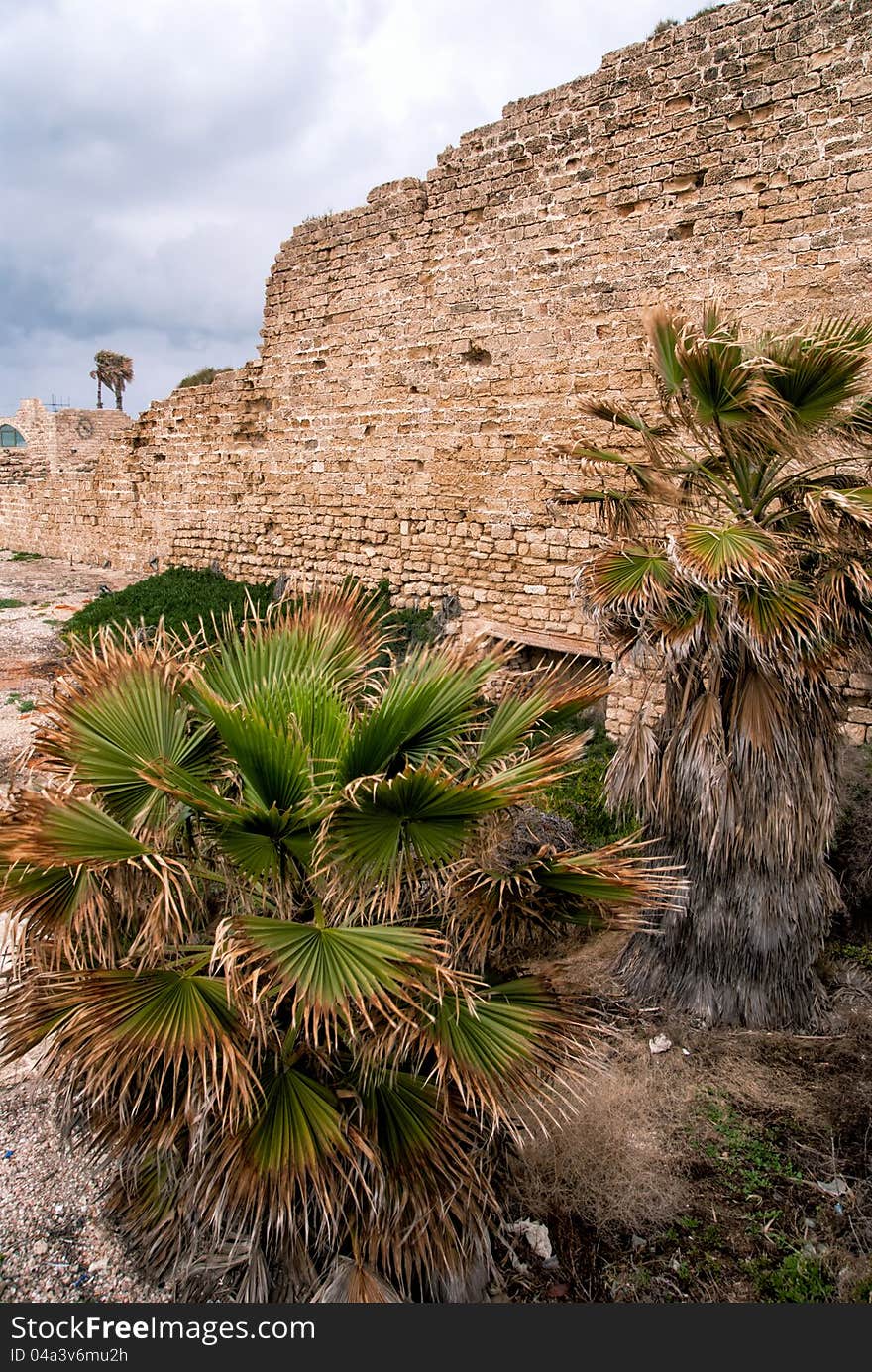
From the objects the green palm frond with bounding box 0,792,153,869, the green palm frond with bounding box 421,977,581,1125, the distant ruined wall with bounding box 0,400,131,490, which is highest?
the distant ruined wall with bounding box 0,400,131,490

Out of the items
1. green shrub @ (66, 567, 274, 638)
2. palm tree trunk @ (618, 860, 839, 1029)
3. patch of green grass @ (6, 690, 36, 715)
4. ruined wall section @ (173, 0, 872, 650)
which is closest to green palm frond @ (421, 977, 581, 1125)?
palm tree trunk @ (618, 860, 839, 1029)

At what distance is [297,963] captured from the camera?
243cm

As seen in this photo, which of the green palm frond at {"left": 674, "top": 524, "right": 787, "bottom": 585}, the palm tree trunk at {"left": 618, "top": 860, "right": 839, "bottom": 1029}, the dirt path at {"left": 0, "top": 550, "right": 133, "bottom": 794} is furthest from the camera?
the dirt path at {"left": 0, "top": 550, "right": 133, "bottom": 794}

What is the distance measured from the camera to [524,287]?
7969 millimetres

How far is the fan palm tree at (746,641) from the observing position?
3.99m

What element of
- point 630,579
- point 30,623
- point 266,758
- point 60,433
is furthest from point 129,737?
point 60,433

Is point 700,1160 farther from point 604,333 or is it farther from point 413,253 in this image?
point 413,253

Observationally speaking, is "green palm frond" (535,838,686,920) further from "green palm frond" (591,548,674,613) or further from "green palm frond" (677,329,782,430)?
"green palm frond" (677,329,782,430)

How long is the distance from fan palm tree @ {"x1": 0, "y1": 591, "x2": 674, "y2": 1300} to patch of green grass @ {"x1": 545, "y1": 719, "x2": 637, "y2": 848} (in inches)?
137

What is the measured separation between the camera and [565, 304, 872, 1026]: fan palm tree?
13.1ft

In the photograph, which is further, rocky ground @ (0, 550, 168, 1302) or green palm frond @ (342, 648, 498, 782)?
rocky ground @ (0, 550, 168, 1302)

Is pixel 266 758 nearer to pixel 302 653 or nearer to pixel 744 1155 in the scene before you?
Answer: pixel 302 653

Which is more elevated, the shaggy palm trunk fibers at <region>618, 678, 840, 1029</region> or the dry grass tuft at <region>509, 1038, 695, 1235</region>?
the shaggy palm trunk fibers at <region>618, 678, 840, 1029</region>

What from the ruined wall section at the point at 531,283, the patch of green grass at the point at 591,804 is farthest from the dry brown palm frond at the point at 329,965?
the ruined wall section at the point at 531,283
